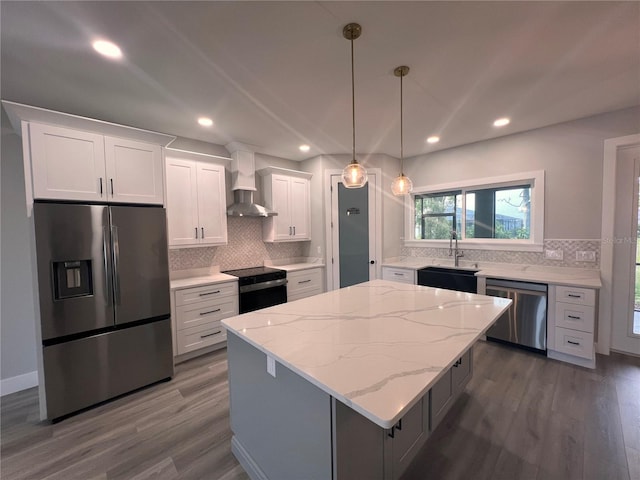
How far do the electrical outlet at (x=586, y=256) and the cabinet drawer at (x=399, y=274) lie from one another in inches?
71.8

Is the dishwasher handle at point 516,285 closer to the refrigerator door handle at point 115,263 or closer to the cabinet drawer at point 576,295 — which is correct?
the cabinet drawer at point 576,295

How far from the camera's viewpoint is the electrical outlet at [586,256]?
117 inches

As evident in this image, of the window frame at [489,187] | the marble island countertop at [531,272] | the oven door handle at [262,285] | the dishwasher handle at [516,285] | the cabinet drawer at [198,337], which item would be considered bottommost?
the cabinet drawer at [198,337]

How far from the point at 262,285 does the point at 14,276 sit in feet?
7.80

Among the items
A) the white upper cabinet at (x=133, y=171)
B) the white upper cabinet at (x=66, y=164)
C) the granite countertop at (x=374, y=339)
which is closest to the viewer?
the granite countertop at (x=374, y=339)

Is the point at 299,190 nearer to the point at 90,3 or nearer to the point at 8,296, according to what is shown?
the point at 90,3

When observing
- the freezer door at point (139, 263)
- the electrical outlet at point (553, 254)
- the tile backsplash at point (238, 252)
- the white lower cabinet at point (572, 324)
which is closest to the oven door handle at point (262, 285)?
the tile backsplash at point (238, 252)

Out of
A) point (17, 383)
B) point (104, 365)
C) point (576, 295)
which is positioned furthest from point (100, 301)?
point (576, 295)

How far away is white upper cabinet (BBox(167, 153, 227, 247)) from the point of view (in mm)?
3068

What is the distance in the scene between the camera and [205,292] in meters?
3.04

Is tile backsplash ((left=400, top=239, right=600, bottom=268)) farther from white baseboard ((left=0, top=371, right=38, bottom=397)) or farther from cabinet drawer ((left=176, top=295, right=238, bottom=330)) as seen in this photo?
white baseboard ((left=0, top=371, right=38, bottom=397))

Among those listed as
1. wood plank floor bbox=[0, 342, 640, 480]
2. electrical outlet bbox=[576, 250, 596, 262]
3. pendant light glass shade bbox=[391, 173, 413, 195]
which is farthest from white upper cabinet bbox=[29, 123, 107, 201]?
electrical outlet bbox=[576, 250, 596, 262]

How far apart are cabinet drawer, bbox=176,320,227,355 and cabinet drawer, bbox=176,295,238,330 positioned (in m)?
0.06

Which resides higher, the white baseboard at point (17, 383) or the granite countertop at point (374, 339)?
the granite countertop at point (374, 339)
